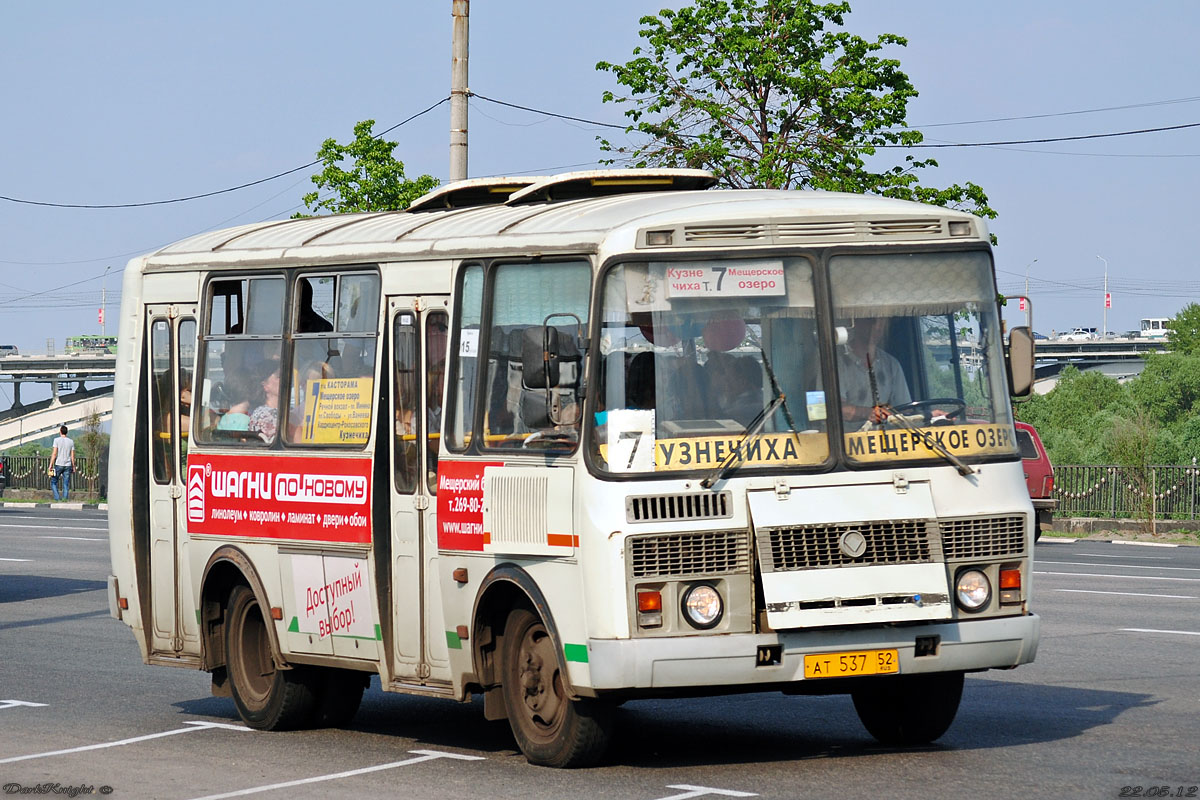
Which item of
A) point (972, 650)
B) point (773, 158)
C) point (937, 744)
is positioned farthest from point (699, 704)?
point (773, 158)

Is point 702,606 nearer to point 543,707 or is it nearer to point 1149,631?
point 543,707

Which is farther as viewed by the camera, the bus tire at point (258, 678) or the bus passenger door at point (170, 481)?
the bus passenger door at point (170, 481)

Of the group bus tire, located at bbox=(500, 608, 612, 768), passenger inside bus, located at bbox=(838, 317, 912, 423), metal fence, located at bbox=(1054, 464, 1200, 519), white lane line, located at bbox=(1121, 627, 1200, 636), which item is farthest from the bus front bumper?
metal fence, located at bbox=(1054, 464, 1200, 519)

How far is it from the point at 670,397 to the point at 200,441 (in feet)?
13.8

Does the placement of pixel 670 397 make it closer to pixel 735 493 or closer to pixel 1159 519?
pixel 735 493

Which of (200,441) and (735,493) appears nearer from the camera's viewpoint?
(735,493)

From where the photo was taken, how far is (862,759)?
32.4 ft

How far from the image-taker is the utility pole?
2581 cm

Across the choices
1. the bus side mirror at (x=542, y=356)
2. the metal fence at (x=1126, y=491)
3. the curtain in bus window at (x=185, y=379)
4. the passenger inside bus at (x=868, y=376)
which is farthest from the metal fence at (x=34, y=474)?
the passenger inside bus at (x=868, y=376)

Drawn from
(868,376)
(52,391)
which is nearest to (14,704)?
(868,376)

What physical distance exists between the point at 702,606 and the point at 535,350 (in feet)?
4.81

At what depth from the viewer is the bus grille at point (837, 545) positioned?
9.16 meters

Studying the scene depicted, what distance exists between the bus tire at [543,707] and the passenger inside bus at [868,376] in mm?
1869

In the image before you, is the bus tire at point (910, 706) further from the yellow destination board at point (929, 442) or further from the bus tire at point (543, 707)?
the bus tire at point (543, 707)
